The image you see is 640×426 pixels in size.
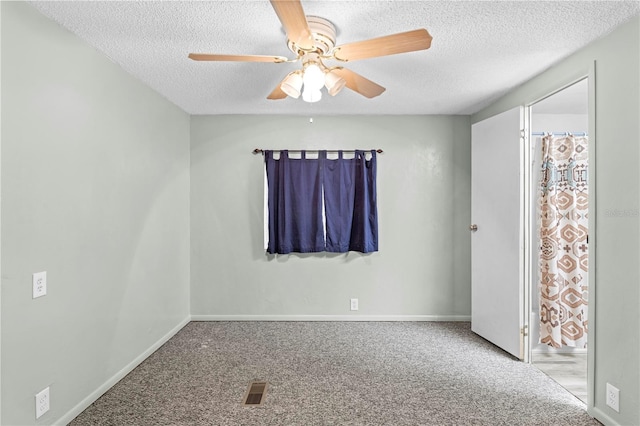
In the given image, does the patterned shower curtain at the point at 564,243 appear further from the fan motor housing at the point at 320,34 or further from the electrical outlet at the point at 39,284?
the electrical outlet at the point at 39,284

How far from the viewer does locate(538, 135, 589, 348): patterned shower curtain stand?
3.26 meters

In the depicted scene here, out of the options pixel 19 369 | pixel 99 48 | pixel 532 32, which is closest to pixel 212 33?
pixel 99 48

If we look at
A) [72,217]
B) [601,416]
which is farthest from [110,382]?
[601,416]

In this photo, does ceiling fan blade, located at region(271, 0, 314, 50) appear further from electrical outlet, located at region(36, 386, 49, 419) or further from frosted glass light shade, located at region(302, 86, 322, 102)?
electrical outlet, located at region(36, 386, 49, 419)

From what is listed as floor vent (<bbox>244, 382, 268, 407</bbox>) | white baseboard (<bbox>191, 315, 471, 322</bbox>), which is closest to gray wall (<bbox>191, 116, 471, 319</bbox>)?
white baseboard (<bbox>191, 315, 471, 322</bbox>)

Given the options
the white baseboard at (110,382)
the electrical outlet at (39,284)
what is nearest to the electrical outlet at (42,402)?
the white baseboard at (110,382)

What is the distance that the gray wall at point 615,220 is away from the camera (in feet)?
6.35

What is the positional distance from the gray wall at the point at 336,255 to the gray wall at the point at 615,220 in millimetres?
1825

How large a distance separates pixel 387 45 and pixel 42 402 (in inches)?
101

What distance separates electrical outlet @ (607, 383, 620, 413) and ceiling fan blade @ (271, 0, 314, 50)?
101 inches

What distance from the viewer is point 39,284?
1.89 m

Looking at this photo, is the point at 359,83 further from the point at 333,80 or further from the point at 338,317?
the point at 338,317

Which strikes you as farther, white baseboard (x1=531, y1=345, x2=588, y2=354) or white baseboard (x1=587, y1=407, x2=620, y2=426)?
white baseboard (x1=531, y1=345, x2=588, y2=354)

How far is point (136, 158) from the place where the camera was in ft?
9.58
